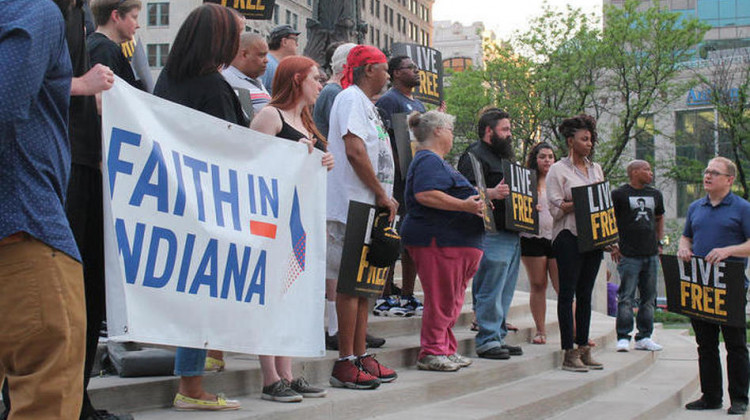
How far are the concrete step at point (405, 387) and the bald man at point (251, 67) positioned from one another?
6.56 feet

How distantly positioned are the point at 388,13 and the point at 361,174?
87.7m

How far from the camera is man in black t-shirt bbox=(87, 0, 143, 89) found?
4816 mm

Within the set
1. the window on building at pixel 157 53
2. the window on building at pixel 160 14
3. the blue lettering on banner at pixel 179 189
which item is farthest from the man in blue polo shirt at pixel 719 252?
the window on building at pixel 160 14

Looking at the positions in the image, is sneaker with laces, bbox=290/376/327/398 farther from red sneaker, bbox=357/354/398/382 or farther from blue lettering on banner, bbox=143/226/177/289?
blue lettering on banner, bbox=143/226/177/289

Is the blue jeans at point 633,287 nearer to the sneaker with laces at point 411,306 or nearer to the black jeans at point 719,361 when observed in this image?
the black jeans at point 719,361

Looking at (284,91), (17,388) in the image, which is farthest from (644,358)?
(17,388)

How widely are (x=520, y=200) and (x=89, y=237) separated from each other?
434cm

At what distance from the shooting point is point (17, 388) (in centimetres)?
267

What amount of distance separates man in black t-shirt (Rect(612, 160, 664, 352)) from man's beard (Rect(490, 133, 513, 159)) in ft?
7.39

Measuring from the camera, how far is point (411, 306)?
797cm

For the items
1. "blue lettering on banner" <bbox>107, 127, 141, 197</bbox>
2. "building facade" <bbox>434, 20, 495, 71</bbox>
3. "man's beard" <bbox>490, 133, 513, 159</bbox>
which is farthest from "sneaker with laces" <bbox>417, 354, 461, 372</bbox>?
"building facade" <bbox>434, 20, 495, 71</bbox>

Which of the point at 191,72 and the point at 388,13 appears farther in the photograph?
the point at 388,13

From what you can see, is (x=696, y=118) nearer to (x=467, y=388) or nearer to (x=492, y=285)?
(x=492, y=285)

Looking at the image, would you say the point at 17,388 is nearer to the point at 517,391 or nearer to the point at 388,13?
the point at 517,391
